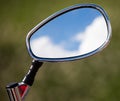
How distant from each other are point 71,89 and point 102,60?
204mm

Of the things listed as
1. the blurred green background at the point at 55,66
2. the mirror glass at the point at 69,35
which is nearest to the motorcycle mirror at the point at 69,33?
the mirror glass at the point at 69,35

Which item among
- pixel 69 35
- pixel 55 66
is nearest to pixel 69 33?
pixel 69 35

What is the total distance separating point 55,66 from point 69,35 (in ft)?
3.75

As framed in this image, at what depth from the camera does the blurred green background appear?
1562 mm

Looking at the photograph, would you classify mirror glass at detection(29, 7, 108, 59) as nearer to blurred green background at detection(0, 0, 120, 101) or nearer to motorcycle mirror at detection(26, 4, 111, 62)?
motorcycle mirror at detection(26, 4, 111, 62)

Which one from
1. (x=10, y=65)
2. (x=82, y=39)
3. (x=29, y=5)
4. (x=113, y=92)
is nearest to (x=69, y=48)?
(x=82, y=39)

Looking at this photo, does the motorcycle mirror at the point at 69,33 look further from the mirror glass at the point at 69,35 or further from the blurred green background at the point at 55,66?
the blurred green background at the point at 55,66

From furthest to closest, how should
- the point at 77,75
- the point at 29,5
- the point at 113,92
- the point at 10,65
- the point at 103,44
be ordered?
the point at 29,5 < the point at 10,65 < the point at 77,75 < the point at 113,92 < the point at 103,44

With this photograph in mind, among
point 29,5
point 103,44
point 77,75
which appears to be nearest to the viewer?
point 103,44

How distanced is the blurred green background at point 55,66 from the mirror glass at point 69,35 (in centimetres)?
97

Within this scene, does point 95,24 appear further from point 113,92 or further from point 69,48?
point 113,92

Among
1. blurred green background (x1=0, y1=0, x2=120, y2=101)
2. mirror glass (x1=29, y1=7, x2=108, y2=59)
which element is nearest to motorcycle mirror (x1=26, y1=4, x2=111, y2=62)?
mirror glass (x1=29, y1=7, x2=108, y2=59)

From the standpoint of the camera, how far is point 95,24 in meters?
0.63

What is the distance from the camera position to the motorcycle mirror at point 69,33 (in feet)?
1.87
